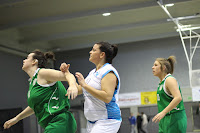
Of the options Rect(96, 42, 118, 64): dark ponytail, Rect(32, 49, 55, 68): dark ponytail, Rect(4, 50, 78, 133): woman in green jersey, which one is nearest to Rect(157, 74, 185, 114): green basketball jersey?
Rect(96, 42, 118, 64): dark ponytail

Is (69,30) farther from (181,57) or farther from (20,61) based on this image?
(181,57)

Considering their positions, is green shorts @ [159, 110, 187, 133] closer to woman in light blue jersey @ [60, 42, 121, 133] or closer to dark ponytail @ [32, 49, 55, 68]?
woman in light blue jersey @ [60, 42, 121, 133]

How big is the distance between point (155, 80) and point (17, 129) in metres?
7.08

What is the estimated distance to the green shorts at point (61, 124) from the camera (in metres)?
2.96

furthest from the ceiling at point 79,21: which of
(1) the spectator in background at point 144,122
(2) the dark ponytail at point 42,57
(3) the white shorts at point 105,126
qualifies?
(3) the white shorts at point 105,126

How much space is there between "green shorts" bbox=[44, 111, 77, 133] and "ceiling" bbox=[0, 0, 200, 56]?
273 inches

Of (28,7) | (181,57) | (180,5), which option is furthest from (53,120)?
(181,57)

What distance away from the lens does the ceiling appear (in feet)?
35.2

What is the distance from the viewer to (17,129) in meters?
12.6

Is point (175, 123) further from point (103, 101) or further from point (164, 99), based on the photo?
point (103, 101)

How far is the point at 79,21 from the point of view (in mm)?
12836

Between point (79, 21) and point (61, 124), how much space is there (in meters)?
10.1

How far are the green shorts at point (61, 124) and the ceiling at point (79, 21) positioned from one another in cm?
692

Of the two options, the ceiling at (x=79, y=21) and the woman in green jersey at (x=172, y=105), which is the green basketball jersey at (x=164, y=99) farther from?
the ceiling at (x=79, y=21)
